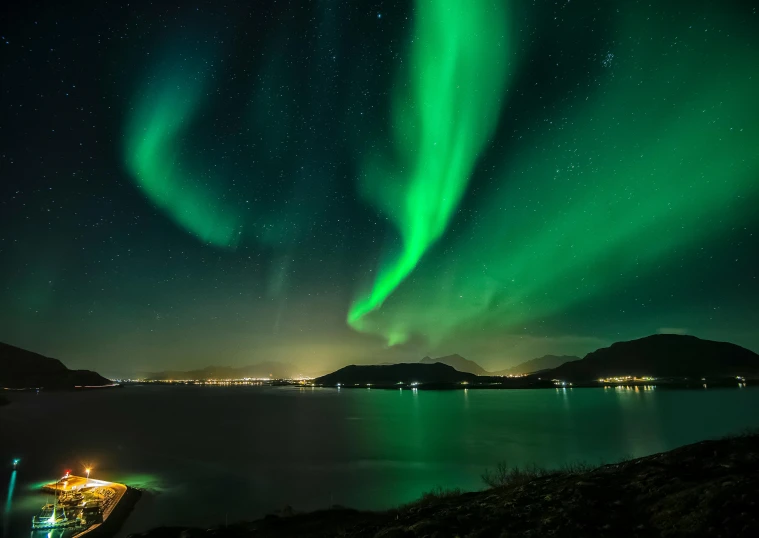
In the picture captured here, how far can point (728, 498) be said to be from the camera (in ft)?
33.1

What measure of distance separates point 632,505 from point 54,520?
3062 cm

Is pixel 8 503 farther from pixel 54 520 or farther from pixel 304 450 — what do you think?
pixel 304 450

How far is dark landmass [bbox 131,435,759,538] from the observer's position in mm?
9898

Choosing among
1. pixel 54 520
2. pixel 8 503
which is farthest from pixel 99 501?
pixel 8 503

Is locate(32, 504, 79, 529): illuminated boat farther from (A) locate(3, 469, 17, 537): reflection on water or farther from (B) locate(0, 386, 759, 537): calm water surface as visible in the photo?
(A) locate(3, 469, 17, 537): reflection on water

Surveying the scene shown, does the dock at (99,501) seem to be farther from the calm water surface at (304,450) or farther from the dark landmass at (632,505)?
the dark landmass at (632,505)

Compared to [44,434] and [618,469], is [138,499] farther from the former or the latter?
[44,434]

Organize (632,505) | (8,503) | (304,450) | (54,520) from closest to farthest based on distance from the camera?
(632,505)
(54,520)
(8,503)
(304,450)

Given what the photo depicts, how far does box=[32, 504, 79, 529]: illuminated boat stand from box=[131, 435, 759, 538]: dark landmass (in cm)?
1837

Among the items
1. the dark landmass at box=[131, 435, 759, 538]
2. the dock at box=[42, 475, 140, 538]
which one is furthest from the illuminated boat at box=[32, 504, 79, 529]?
the dark landmass at box=[131, 435, 759, 538]

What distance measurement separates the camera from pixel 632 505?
11844mm

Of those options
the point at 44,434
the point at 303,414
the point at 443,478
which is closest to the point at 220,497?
the point at 443,478

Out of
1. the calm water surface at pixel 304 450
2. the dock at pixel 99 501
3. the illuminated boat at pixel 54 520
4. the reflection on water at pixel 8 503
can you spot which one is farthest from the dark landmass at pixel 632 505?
the reflection on water at pixel 8 503

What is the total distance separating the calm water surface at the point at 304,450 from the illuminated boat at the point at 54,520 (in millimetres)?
1339
